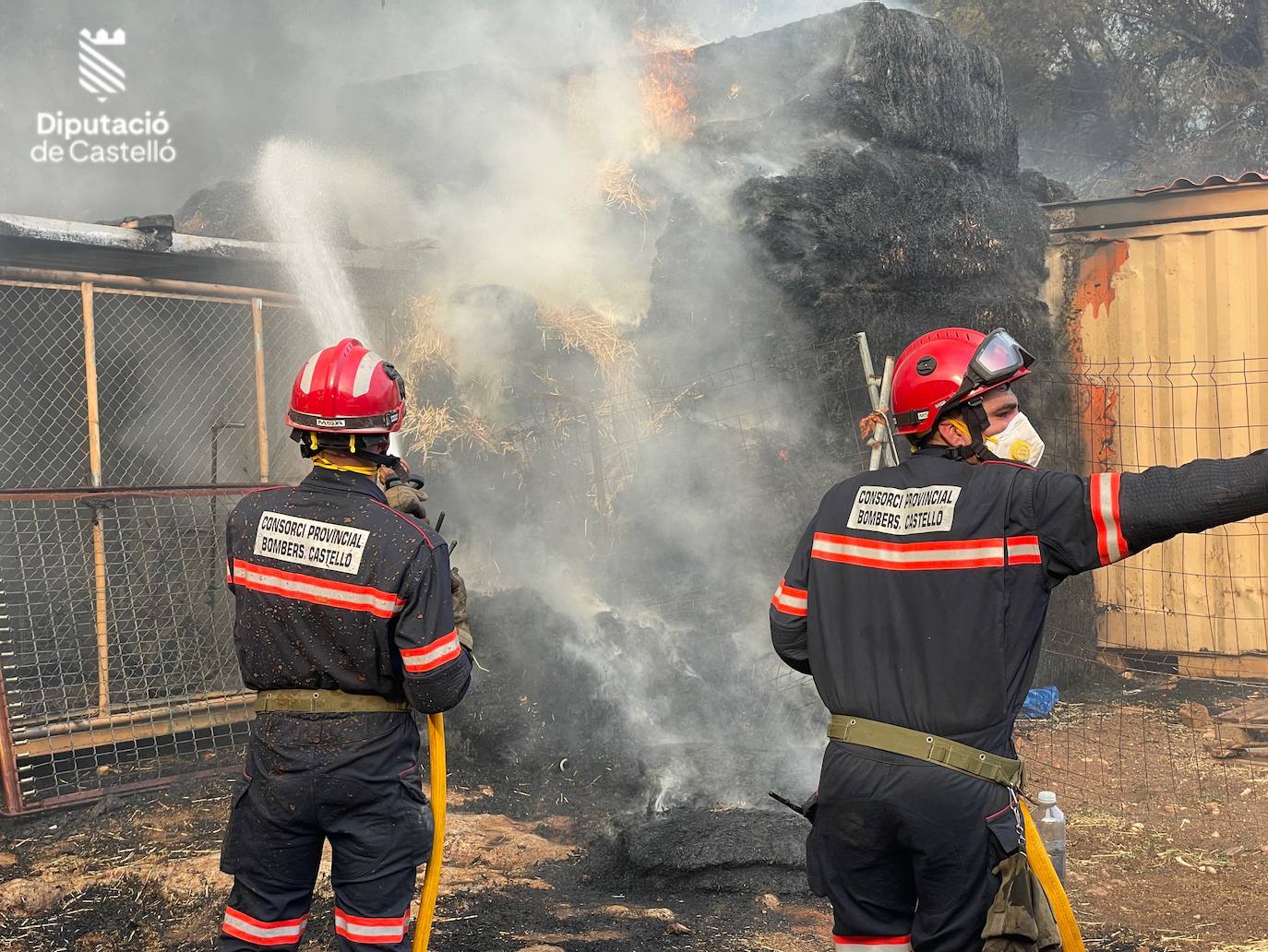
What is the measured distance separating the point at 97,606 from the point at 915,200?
660 centimetres

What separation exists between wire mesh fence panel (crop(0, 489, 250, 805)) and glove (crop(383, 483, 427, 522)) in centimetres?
350

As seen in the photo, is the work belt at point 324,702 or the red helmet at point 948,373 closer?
the red helmet at point 948,373

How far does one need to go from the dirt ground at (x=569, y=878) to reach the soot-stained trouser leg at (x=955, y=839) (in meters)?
1.90

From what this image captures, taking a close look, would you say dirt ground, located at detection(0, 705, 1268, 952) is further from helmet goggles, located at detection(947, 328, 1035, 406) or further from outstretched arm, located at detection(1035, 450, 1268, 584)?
helmet goggles, located at detection(947, 328, 1035, 406)

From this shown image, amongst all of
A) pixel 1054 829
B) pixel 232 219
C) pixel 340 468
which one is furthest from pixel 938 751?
pixel 232 219

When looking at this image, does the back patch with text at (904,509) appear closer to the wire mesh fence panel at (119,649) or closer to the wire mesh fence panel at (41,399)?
the wire mesh fence panel at (119,649)

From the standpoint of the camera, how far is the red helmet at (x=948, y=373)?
3.06 metres

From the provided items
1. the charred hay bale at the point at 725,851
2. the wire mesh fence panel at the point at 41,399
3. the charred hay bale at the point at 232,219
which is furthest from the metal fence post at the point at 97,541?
the charred hay bale at the point at 725,851

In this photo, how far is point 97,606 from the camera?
23.1 feet

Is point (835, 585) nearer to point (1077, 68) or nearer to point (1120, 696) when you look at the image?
point (1120, 696)

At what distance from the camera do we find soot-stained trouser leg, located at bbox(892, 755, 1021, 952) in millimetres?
2842

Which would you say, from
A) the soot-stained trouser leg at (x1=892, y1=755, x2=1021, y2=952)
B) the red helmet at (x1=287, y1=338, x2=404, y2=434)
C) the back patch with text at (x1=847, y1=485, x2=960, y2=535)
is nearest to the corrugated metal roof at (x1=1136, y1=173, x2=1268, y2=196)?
the back patch with text at (x1=847, y1=485, x2=960, y2=535)

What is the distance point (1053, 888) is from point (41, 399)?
29.3 feet

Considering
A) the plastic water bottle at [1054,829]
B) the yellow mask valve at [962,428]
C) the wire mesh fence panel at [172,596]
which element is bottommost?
the plastic water bottle at [1054,829]
